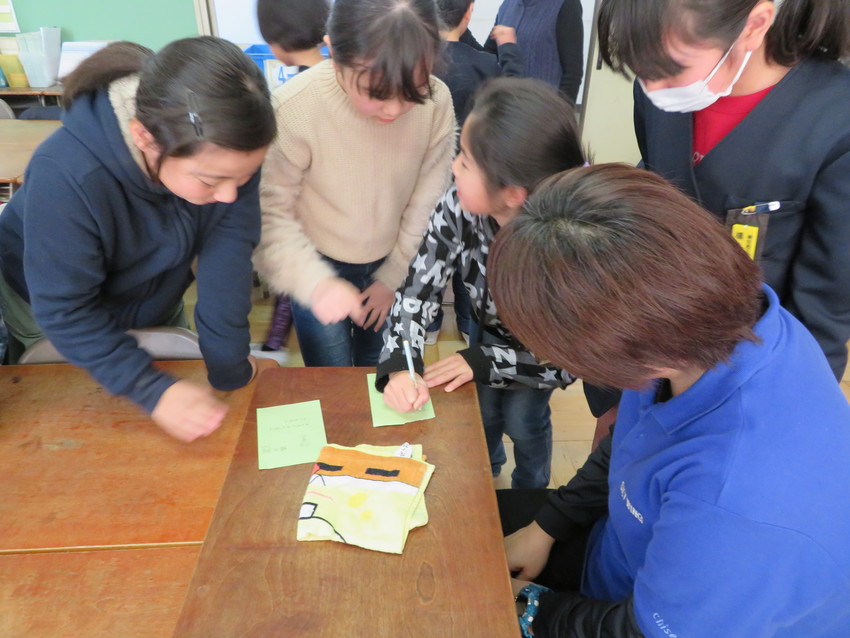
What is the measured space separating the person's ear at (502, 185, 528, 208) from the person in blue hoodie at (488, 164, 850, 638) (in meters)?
0.33

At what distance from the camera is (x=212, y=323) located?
3.62 feet

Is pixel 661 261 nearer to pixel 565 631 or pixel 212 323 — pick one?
pixel 565 631

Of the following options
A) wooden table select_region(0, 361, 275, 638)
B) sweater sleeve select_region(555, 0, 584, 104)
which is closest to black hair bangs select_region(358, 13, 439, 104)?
wooden table select_region(0, 361, 275, 638)

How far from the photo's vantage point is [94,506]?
84 cm

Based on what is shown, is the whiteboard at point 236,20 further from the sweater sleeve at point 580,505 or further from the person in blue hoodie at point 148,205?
the sweater sleeve at point 580,505

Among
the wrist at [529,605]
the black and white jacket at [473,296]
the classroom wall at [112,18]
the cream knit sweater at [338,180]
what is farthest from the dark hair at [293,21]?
the classroom wall at [112,18]

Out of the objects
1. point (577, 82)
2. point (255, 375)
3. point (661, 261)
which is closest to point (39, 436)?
point (255, 375)

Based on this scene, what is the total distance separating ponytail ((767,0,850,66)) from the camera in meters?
0.89

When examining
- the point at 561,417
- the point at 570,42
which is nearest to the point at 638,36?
the point at 561,417

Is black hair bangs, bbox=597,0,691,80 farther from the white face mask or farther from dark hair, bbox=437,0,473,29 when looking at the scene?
dark hair, bbox=437,0,473,29

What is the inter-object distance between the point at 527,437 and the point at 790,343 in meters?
0.88

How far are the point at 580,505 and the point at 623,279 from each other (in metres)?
0.59

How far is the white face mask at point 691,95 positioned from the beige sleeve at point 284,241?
2.45ft

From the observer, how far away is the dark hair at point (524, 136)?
3.09 ft
